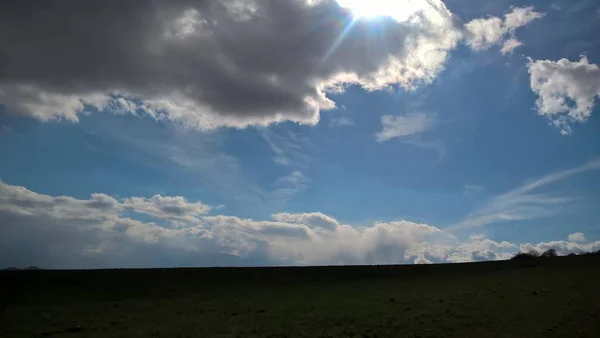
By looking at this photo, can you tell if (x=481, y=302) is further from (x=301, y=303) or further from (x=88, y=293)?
(x=88, y=293)

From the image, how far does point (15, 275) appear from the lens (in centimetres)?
4866

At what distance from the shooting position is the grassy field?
2709 cm

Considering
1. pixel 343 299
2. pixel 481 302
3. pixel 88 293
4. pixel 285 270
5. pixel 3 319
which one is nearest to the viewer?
→ pixel 3 319

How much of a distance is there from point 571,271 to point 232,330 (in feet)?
127

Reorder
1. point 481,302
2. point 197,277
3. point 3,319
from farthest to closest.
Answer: point 197,277, point 481,302, point 3,319

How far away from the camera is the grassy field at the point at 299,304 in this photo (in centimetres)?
2709

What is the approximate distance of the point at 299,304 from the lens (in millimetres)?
35281

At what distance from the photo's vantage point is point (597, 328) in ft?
86.1

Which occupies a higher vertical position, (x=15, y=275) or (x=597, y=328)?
(x=15, y=275)

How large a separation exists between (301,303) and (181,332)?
11373 millimetres

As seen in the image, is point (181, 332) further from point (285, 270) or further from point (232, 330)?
point (285, 270)

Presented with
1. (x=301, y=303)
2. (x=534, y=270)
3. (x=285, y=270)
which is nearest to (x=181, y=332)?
(x=301, y=303)

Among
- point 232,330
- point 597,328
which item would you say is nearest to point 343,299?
point 232,330

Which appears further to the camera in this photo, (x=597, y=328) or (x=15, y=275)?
(x=15, y=275)
